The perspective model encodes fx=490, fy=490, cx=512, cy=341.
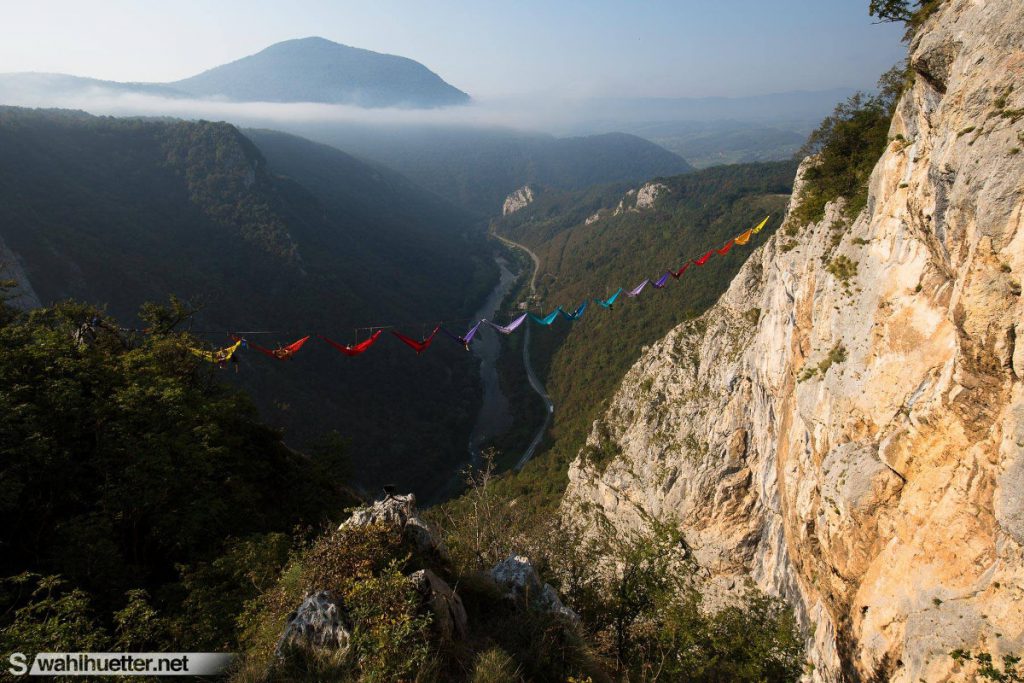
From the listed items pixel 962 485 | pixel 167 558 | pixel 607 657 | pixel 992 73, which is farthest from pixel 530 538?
pixel 992 73

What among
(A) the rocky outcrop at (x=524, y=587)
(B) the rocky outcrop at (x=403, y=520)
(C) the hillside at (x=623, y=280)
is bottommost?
(C) the hillside at (x=623, y=280)

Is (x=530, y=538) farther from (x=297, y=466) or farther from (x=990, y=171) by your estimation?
(x=990, y=171)

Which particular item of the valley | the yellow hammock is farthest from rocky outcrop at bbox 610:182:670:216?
the yellow hammock

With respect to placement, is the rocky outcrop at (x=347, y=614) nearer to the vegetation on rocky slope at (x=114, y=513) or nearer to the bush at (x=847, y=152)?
the vegetation on rocky slope at (x=114, y=513)

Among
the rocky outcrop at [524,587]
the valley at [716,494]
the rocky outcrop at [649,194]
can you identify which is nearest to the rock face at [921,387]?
the valley at [716,494]

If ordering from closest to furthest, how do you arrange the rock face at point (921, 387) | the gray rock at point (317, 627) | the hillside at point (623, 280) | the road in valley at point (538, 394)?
the gray rock at point (317, 627) < the rock face at point (921, 387) < the hillside at point (623, 280) < the road in valley at point (538, 394)

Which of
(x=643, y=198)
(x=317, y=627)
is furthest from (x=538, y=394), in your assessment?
(x=317, y=627)
